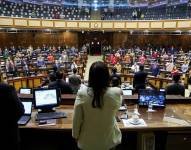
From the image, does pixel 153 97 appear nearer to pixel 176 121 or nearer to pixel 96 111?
pixel 176 121

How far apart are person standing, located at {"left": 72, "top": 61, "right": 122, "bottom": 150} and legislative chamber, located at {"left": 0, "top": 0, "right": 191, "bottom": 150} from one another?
0.01 metres

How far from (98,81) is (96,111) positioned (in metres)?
0.29

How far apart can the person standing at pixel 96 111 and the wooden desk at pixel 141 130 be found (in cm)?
81

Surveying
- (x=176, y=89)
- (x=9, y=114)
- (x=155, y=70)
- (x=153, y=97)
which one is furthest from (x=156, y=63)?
(x=9, y=114)

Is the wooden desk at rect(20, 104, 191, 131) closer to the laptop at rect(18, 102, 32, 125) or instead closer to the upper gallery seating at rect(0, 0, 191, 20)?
the laptop at rect(18, 102, 32, 125)

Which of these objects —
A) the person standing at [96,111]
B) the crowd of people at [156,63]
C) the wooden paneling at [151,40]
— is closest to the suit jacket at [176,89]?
the person standing at [96,111]

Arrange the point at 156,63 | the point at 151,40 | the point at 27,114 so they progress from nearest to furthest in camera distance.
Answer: the point at 27,114 → the point at 156,63 → the point at 151,40

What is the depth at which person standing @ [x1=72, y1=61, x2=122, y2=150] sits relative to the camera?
8.21 ft

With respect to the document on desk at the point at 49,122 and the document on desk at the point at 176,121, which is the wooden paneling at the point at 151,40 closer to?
the document on desk at the point at 176,121

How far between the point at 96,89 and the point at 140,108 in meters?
2.10

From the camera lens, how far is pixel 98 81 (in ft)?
8.19

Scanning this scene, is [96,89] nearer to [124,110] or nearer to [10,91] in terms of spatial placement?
[10,91]

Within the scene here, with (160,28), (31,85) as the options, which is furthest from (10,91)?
(160,28)

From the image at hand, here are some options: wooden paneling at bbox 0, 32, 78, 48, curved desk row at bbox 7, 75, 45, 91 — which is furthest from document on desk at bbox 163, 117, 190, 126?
wooden paneling at bbox 0, 32, 78, 48
